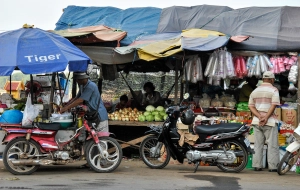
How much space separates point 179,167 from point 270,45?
361cm

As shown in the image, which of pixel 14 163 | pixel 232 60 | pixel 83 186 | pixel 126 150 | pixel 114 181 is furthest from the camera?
pixel 126 150

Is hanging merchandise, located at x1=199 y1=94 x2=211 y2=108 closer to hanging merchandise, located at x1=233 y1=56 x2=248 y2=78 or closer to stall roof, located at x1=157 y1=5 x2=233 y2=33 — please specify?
hanging merchandise, located at x1=233 y1=56 x2=248 y2=78

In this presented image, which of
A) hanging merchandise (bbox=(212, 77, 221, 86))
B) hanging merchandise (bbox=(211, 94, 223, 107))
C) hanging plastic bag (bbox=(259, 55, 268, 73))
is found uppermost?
hanging plastic bag (bbox=(259, 55, 268, 73))

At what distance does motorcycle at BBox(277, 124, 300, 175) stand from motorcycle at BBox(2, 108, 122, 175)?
318 cm

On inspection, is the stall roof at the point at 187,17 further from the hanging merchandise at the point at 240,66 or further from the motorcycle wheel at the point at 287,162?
the motorcycle wheel at the point at 287,162

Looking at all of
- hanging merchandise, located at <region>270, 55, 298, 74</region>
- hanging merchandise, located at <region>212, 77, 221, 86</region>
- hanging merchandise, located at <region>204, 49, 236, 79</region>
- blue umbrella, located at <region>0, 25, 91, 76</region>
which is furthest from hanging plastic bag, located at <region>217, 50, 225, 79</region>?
blue umbrella, located at <region>0, 25, 91, 76</region>

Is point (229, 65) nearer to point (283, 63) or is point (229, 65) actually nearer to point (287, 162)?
point (283, 63)

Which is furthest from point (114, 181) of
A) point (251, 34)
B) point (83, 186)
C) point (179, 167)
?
point (251, 34)

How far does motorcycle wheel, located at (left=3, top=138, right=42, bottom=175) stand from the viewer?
10.7 metres

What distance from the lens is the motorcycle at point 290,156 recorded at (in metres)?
11.3

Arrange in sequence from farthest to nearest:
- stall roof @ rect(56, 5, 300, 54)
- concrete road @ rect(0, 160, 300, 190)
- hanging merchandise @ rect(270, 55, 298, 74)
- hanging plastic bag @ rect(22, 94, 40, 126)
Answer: stall roof @ rect(56, 5, 300, 54) < hanging merchandise @ rect(270, 55, 298, 74) < hanging plastic bag @ rect(22, 94, 40, 126) < concrete road @ rect(0, 160, 300, 190)

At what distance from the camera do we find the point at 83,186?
9266 mm

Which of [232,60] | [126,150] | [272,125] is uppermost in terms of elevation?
[232,60]

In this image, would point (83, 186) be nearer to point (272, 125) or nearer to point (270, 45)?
point (272, 125)
